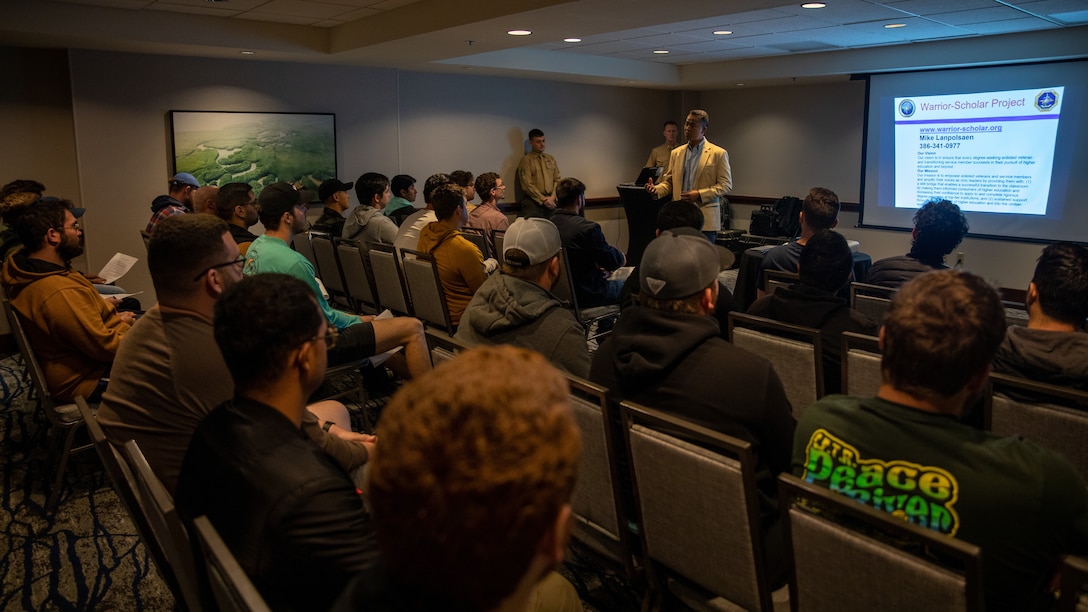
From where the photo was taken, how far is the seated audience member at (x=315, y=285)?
125 inches

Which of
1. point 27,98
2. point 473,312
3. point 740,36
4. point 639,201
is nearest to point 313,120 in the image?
point 27,98

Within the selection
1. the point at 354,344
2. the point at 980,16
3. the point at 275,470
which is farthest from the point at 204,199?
the point at 980,16

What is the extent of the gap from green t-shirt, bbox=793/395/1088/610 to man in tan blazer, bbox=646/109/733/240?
5004 mm

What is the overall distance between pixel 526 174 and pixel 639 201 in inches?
60.8

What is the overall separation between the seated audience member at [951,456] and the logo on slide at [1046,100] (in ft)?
21.6

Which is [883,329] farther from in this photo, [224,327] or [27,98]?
[27,98]

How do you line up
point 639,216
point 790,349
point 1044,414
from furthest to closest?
point 639,216 < point 790,349 < point 1044,414

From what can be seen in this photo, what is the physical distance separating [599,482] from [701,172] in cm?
508

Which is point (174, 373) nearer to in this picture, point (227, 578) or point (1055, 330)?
point (227, 578)

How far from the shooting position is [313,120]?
716 cm

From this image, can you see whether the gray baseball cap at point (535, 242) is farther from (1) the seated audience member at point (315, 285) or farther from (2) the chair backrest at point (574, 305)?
(2) the chair backrest at point (574, 305)

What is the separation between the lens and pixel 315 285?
3215 millimetres

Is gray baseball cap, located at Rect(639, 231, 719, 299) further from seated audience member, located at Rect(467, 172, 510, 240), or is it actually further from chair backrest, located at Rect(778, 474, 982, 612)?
seated audience member, located at Rect(467, 172, 510, 240)

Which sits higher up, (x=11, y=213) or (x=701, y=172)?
(x=701, y=172)
